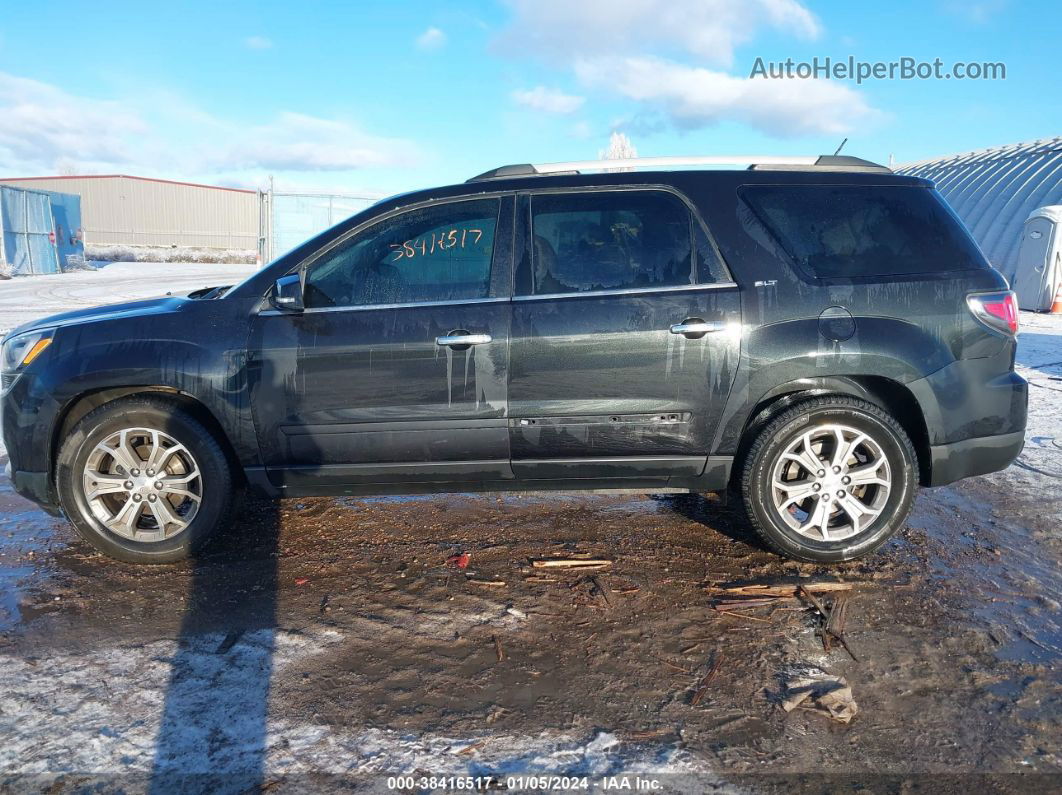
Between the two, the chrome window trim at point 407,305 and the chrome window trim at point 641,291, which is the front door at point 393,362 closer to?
the chrome window trim at point 407,305

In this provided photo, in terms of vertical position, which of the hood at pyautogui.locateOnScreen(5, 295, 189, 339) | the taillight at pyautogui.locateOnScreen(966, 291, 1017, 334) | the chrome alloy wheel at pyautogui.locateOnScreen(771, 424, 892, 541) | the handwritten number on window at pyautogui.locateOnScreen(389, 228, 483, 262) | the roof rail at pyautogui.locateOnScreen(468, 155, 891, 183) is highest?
the roof rail at pyautogui.locateOnScreen(468, 155, 891, 183)

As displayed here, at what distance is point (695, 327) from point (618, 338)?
363mm

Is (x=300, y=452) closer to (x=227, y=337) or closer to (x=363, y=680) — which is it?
(x=227, y=337)

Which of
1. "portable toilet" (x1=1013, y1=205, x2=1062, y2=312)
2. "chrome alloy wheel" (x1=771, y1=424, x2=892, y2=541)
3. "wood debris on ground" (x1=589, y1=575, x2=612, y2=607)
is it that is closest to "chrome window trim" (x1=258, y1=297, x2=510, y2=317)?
"wood debris on ground" (x1=589, y1=575, x2=612, y2=607)

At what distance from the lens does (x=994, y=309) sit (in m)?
3.56

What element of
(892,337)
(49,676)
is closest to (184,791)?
(49,676)

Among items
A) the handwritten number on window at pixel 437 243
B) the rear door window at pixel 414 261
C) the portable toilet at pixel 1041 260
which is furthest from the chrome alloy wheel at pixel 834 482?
the portable toilet at pixel 1041 260

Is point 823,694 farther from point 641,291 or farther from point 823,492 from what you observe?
point 641,291

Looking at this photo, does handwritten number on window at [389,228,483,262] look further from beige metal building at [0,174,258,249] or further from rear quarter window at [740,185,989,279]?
beige metal building at [0,174,258,249]

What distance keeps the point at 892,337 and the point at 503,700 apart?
244cm

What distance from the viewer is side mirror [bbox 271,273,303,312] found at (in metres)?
3.54

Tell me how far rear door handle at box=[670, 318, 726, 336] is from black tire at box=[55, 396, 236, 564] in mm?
2307

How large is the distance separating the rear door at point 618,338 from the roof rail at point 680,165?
0.23m

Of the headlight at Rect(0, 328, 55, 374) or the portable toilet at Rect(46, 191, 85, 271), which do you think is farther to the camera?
the portable toilet at Rect(46, 191, 85, 271)
